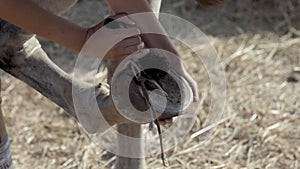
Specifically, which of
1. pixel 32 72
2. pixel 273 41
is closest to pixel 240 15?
pixel 273 41

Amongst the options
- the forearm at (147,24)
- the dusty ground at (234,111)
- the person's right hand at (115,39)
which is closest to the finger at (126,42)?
the person's right hand at (115,39)

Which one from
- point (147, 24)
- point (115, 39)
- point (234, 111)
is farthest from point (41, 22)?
point (234, 111)

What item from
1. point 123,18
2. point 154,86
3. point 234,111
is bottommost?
point 234,111

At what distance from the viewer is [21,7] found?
1.07m

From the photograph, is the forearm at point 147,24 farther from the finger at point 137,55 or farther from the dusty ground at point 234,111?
the dusty ground at point 234,111

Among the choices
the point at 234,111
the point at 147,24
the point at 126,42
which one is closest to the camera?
the point at 126,42

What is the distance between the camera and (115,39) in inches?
41.6

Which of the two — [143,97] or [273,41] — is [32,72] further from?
[273,41]

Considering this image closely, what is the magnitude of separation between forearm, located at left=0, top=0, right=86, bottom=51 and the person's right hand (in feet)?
0.07

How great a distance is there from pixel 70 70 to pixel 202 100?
0.47 metres

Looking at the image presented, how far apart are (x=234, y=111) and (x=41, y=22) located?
1044mm

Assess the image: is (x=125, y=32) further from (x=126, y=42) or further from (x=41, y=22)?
(x=41, y=22)

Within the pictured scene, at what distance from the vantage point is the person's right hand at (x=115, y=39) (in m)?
1.05

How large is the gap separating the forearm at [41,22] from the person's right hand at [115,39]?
0.02 meters
